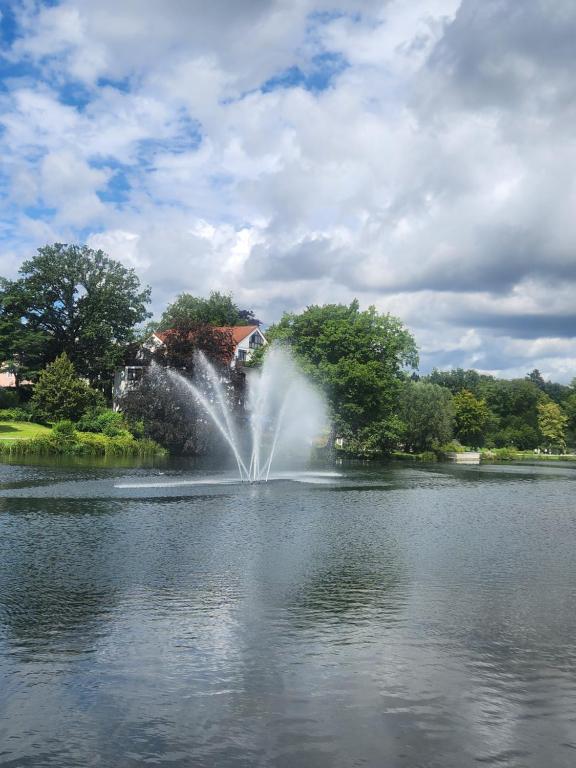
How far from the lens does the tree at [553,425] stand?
144m

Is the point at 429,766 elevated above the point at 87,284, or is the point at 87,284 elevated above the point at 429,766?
the point at 87,284

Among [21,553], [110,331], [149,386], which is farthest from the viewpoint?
[110,331]

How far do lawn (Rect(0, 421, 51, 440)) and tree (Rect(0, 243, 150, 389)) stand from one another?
11.1 m

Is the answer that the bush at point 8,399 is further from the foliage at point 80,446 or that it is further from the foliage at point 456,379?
the foliage at point 456,379

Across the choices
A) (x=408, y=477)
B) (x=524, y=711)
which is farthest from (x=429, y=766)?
(x=408, y=477)

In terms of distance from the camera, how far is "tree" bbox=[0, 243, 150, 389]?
8688 cm

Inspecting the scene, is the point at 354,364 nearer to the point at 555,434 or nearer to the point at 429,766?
the point at 429,766

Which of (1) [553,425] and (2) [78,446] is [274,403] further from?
(1) [553,425]

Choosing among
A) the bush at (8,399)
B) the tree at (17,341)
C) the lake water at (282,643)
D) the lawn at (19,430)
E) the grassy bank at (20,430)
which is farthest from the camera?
the bush at (8,399)

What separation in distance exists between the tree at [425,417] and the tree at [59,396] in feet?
129

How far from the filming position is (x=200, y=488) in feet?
122

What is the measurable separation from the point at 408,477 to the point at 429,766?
4418 centimetres

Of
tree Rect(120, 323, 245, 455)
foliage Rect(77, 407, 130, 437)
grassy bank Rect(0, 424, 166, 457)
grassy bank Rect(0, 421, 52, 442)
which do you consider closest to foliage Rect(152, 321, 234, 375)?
tree Rect(120, 323, 245, 455)

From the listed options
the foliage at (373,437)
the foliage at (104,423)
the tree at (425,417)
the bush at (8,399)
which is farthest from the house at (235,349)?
the tree at (425,417)
